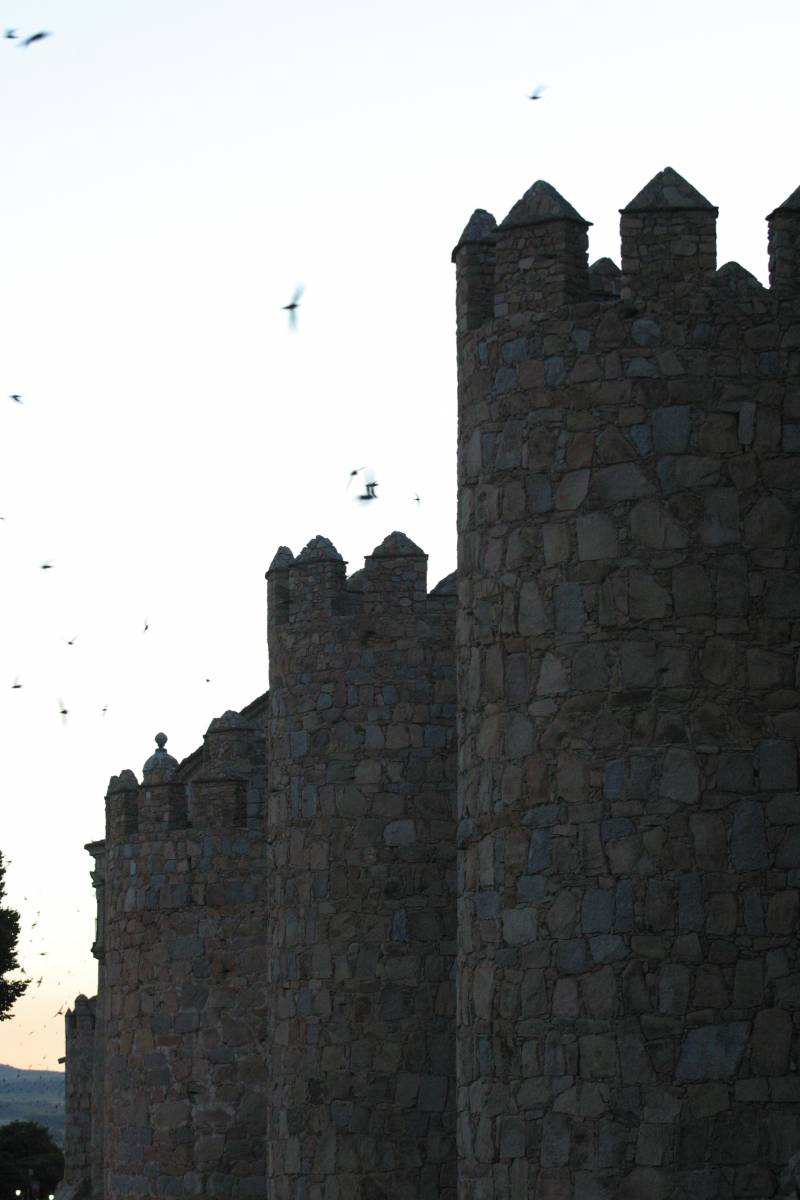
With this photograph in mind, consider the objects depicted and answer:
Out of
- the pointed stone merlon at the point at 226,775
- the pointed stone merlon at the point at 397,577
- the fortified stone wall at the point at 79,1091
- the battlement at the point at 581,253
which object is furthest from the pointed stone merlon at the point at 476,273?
the fortified stone wall at the point at 79,1091

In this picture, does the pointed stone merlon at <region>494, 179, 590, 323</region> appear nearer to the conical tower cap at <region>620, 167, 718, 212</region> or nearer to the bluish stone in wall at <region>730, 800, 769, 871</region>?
the conical tower cap at <region>620, 167, 718, 212</region>

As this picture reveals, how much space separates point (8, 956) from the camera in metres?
48.7

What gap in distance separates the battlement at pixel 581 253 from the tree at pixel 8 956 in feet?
111

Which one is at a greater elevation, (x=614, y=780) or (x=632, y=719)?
(x=632, y=719)

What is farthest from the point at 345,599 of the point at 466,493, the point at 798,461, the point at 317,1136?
the point at 798,461

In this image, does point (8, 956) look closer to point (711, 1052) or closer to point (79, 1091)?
point (79, 1091)

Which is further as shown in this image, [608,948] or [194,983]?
[194,983]

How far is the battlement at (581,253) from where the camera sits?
1474 centimetres

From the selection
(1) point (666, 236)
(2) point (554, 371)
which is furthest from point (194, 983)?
(1) point (666, 236)

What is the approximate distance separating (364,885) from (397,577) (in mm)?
2280

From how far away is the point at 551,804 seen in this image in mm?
14320

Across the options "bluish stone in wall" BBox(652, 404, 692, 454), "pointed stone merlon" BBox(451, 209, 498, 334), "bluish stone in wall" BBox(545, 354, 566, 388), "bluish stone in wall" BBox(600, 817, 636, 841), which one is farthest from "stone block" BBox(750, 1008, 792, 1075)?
"pointed stone merlon" BBox(451, 209, 498, 334)

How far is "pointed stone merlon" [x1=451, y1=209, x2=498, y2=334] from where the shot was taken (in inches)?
607

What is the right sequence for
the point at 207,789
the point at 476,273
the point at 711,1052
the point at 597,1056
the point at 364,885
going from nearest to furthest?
the point at 711,1052 < the point at 597,1056 < the point at 476,273 < the point at 364,885 < the point at 207,789
